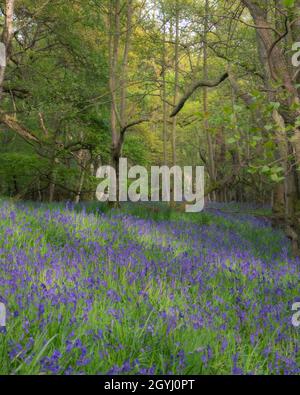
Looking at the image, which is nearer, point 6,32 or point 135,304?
point 135,304

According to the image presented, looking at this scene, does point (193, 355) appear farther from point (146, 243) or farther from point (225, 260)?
point (146, 243)

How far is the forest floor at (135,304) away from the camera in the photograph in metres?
2.71

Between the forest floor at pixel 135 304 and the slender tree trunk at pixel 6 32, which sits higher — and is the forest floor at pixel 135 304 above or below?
below

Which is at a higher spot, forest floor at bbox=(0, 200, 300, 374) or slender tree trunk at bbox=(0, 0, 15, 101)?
slender tree trunk at bbox=(0, 0, 15, 101)

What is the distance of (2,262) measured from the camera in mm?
4270

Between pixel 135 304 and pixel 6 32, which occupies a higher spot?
pixel 6 32

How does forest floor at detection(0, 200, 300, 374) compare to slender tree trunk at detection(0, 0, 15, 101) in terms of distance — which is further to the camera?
slender tree trunk at detection(0, 0, 15, 101)

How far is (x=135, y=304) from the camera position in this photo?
3688mm

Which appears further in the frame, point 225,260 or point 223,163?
point 223,163

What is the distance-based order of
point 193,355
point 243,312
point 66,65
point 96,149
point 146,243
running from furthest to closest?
1. point 66,65
2. point 96,149
3. point 146,243
4. point 243,312
5. point 193,355

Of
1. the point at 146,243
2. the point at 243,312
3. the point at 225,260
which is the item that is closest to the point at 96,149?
the point at 146,243

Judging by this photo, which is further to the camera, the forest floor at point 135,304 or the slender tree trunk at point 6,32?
the slender tree trunk at point 6,32

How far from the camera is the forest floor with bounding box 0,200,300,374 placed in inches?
107
